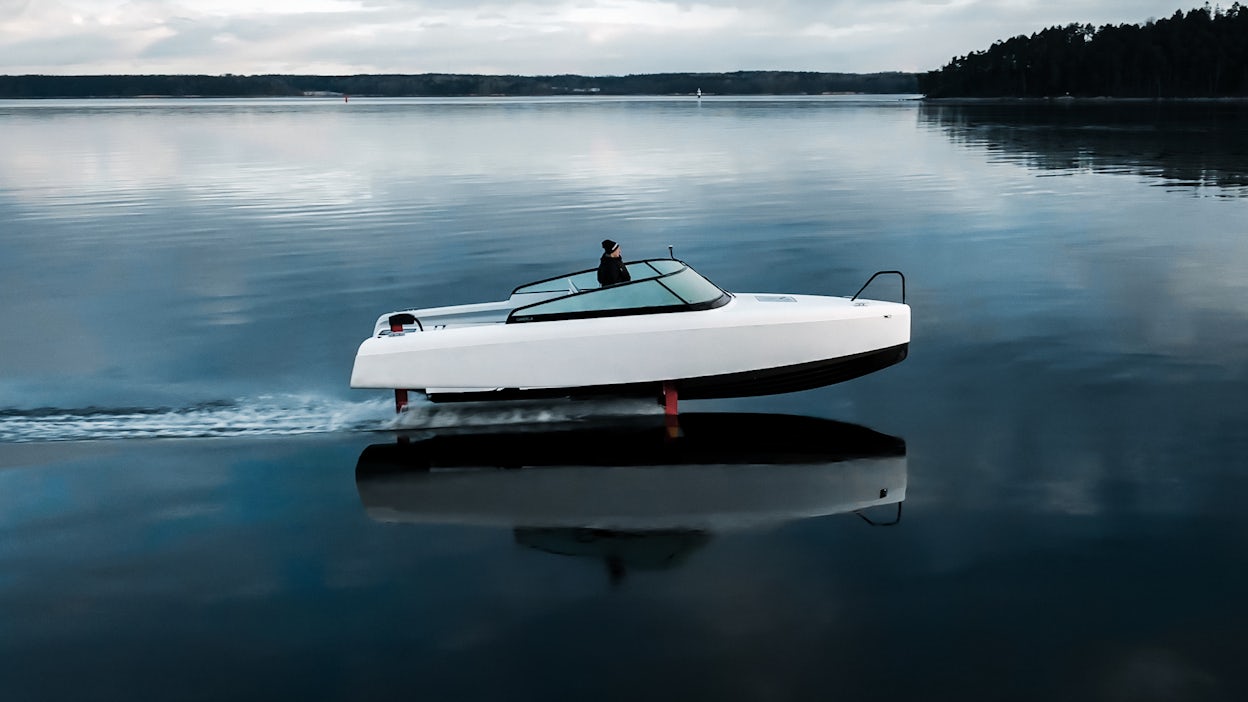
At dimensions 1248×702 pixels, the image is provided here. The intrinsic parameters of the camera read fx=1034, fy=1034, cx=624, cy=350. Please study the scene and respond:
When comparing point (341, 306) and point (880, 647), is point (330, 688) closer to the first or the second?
point (880, 647)

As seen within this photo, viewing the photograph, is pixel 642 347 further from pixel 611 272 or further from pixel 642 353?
pixel 611 272

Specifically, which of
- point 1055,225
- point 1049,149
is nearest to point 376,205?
point 1055,225

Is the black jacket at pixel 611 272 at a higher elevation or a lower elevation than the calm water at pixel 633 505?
higher

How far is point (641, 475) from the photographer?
34.9ft

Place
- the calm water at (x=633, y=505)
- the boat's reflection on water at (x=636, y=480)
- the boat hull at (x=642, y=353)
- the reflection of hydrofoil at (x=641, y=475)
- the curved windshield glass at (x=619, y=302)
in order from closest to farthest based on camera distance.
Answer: the calm water at (x=633, y=505) < the boat's reflection on water at (x=636, y=480) < the reflection of hydrofoil at (x=641, y=475) < the boat hull at (x=642, y=353) < the curved windshield glass at (x=619, y=302)

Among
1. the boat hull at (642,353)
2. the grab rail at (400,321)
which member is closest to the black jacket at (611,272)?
the boat hull at (642,353)

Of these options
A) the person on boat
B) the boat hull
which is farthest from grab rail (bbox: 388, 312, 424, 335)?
the person on boat

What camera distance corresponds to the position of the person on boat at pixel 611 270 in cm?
1240

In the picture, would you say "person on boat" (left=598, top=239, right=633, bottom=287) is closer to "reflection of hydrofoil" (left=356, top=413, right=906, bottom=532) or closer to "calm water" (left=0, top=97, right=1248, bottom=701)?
"calm water" (left=0, top=97, right=1248, bottom=701)

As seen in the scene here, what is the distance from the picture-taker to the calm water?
6980 mm

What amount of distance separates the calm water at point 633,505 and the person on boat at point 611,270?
1622 mm

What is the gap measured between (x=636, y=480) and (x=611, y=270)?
298 centimetres

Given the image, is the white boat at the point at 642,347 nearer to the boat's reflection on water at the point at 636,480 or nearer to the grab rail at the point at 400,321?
the grab rail at the point at 400,321

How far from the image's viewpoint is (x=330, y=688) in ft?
21.9
